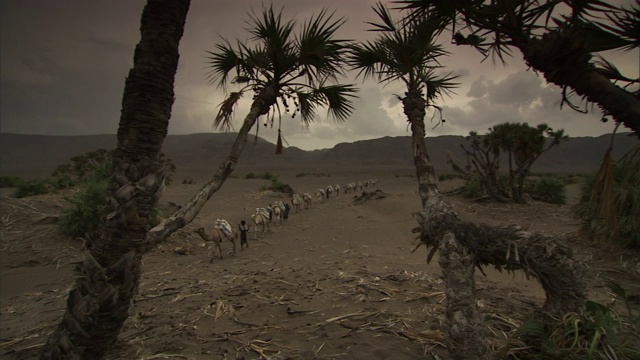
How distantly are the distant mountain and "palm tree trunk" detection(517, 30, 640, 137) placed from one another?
9047 centimetres

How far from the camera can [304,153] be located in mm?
125562

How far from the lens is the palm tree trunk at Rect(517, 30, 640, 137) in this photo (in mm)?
2395

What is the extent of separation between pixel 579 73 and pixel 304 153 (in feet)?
406

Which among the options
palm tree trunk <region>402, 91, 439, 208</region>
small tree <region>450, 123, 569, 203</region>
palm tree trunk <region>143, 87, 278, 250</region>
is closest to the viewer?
palm tree trunk <region>143, 87, 278, 250</region>

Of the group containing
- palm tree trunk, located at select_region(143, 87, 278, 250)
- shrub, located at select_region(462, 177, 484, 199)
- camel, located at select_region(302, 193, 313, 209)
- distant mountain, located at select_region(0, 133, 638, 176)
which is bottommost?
camel, located at select_region(302, 193, 313, 209)

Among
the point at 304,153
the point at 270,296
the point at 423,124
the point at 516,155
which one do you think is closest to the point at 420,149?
the point at 423,124

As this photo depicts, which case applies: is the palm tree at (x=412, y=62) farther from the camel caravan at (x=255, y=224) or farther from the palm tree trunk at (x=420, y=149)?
the camel caravan at (x=255, y=224)

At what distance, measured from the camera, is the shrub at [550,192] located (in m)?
17.6

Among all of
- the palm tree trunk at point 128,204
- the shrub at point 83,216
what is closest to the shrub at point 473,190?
the shrub at point 83,216

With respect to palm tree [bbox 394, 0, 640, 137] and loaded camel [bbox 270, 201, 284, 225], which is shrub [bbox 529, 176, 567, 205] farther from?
palm tree [bbox 394, 0, 640, 137]

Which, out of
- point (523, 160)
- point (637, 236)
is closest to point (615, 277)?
point (637, 236)

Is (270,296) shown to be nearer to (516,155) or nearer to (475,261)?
(475,261)

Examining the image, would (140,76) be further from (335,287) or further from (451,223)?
(335,287)

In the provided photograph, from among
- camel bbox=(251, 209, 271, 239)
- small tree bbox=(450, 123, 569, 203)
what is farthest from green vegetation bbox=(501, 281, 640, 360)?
small tree bbox=(450, 123, 569, 203)
